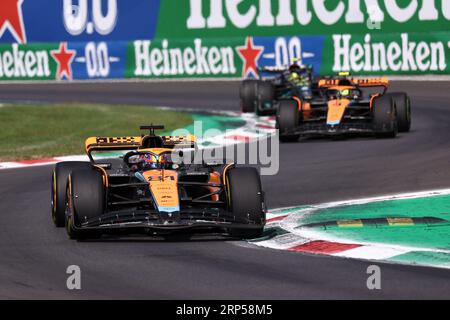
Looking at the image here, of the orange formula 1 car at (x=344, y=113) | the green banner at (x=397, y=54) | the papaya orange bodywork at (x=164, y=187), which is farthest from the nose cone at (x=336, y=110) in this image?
the green banner at (x=397, y=54)

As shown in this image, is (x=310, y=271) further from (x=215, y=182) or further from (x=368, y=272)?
(x=215, y=182)

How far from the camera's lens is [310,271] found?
9.45 metres

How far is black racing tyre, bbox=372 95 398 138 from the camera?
2039cm

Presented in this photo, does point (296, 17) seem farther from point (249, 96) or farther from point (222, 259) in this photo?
point (222, 259)

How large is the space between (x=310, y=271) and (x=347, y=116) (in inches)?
455

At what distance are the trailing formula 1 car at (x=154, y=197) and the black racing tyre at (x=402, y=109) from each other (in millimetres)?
9366

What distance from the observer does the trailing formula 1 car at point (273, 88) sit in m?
25.7

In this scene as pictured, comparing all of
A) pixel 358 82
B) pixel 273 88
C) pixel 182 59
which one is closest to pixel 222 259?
pixel 358 82

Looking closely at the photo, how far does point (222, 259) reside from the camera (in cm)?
1009

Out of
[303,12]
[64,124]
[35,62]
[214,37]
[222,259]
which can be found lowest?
[64,124]

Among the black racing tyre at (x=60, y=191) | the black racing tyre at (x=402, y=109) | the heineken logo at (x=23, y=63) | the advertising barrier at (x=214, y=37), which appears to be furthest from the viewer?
the heineken logo at (x=23, y=63)

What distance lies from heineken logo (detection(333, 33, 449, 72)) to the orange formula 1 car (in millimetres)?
10242

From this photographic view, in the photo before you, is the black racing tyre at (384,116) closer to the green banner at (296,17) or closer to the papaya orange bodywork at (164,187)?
the papaya orange bodywork at (164,187)

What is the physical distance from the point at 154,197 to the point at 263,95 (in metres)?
14.9
